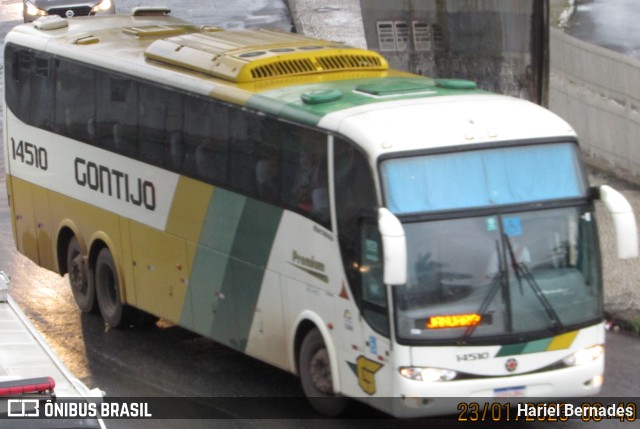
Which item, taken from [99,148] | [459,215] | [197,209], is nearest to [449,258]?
[459,215]

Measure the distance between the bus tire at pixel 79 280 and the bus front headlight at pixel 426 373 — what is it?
242 inches

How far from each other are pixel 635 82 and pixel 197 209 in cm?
838

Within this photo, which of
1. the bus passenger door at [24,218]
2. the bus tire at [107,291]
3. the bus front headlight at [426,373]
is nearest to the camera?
the bus front headlight at [426,373]

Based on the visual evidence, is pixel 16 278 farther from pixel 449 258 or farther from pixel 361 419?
pixel 449 258

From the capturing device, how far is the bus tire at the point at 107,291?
14445 mm

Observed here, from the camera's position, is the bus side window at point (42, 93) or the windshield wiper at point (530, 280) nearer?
the windshield wiper at point (530, 280)

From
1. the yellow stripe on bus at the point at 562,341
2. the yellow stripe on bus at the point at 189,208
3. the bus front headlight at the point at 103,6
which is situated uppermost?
the yellow stripe on bus at the point at 189,208

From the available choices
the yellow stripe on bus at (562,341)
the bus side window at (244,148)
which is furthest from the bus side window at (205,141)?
the yellow stripe on bus at (562,341)

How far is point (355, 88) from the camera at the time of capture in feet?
37.6

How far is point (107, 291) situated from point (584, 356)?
645cm

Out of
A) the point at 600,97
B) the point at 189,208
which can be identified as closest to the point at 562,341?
the point at 189,208

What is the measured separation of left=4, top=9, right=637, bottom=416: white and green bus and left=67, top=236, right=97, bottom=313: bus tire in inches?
15.0

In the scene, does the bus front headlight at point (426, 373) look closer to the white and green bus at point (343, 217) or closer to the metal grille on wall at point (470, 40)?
the white and green bus at point (343, 217)

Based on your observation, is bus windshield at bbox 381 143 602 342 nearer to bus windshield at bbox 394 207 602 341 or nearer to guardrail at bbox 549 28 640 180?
bus windshield at bbox 394 207 602 341
